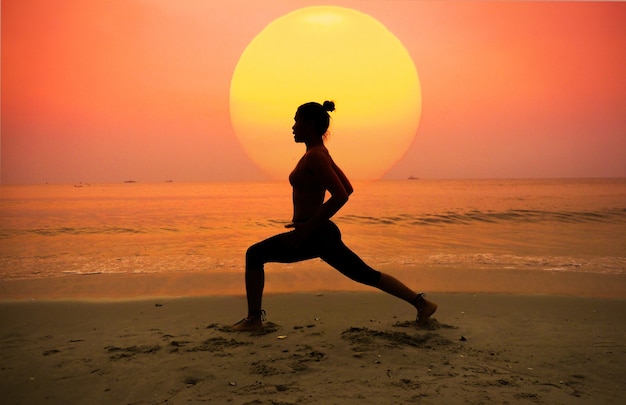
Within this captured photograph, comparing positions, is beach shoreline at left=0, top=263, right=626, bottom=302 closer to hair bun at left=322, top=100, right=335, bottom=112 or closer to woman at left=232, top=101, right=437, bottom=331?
woman at left=232, top=101, right=437, bottom=331

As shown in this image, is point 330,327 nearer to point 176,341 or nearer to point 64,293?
point 176,341

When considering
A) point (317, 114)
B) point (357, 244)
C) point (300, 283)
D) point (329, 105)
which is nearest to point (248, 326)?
point (317, 114)

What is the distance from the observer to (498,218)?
24.4 m

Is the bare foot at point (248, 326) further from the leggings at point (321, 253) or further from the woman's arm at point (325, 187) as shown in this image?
the woman's arm at point (325, 187)

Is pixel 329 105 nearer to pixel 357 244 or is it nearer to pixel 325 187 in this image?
pixel 325 187

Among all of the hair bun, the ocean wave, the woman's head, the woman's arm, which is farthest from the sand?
the ocean wave

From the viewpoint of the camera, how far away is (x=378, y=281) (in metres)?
4.72

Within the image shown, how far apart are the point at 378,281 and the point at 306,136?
1399mm

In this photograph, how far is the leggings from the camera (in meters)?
4.53

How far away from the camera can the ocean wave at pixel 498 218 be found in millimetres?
22547

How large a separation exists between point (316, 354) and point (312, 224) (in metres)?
1.01

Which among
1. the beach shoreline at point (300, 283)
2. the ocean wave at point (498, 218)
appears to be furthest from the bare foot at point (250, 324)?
the ocean wave at point (498, 218)

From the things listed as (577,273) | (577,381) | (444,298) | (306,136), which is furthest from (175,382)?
(577,273)

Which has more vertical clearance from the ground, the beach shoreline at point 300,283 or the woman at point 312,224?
the woman at point 312,224
